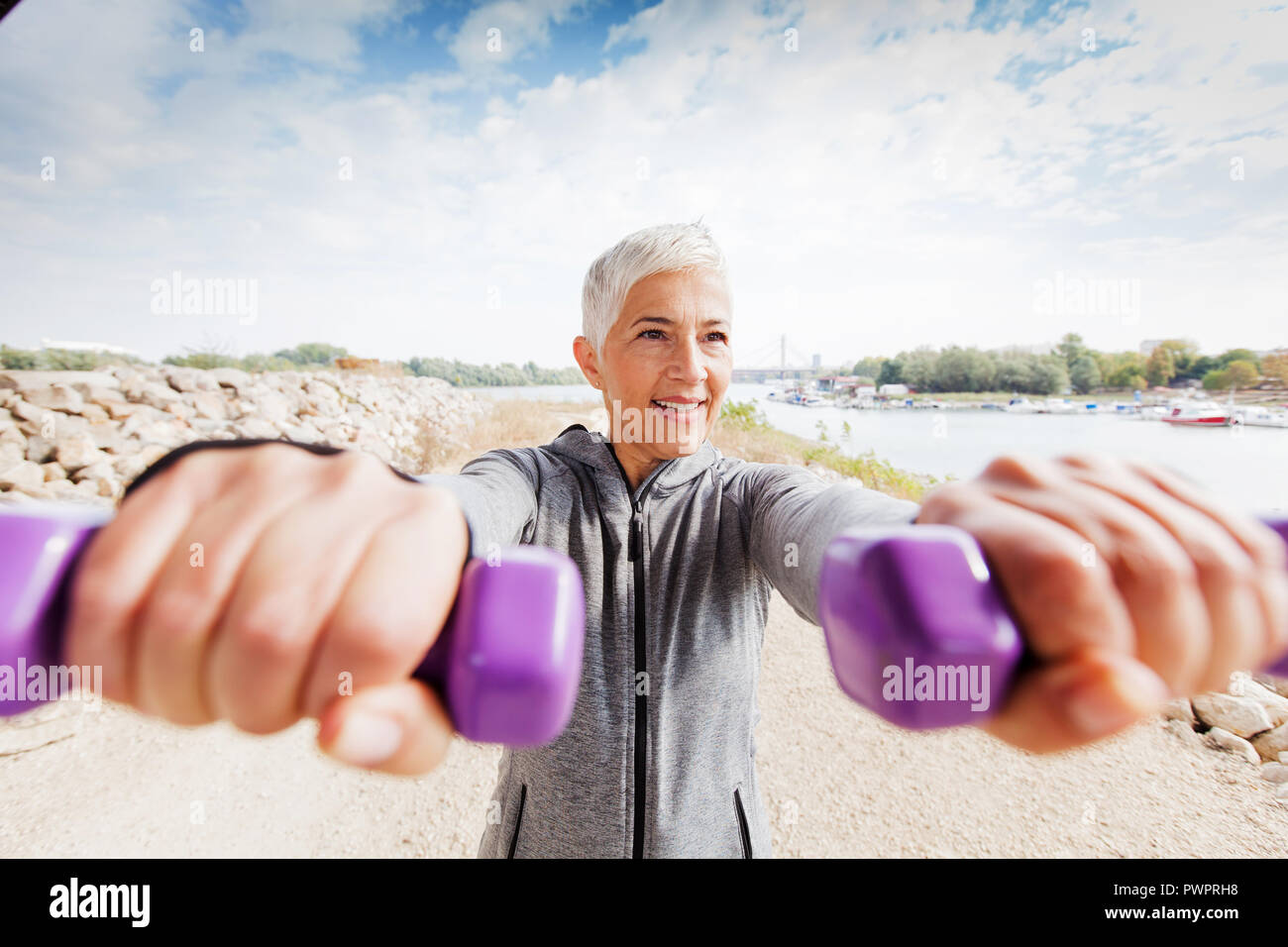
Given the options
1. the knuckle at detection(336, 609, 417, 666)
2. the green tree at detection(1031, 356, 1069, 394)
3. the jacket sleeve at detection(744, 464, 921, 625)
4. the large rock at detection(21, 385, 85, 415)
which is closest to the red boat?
the green tree at detection(1031, 356, 1069, 394)

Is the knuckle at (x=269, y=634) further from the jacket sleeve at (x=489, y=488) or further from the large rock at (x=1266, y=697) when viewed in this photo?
the large rock at (x=1266, y=697)

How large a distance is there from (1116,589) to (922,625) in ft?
0.55

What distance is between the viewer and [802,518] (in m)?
0.95

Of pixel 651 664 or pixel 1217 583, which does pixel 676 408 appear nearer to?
pixel 651 664

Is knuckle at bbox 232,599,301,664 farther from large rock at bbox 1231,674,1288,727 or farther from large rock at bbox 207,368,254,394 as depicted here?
large rock at bbox 207,368,254,394

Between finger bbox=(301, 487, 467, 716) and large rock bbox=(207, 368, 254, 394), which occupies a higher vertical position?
large rock bbox=(207, 368, 254, 394)

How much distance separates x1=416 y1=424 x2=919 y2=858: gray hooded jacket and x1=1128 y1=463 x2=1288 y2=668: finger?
0.72m

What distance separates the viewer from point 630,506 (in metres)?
1.42

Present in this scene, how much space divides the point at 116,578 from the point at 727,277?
5.05 feet

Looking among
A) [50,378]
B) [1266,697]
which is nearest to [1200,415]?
[1266,697]

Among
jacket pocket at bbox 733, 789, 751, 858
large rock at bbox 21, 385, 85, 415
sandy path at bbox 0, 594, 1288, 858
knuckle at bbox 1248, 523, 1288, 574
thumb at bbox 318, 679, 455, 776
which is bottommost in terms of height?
sandy path at bbox 0, 594, 1288, 858

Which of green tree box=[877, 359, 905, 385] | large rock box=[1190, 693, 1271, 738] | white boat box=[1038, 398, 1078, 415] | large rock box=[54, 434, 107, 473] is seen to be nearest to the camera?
white boat box=[1038, 398, 1078, 415]

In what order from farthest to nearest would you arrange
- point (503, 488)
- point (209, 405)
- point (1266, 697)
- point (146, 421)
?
point (209, 405) < point (146, 421) < point (1266, 697) < point (503, 488)

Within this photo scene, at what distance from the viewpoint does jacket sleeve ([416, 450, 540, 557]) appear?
0.79m
